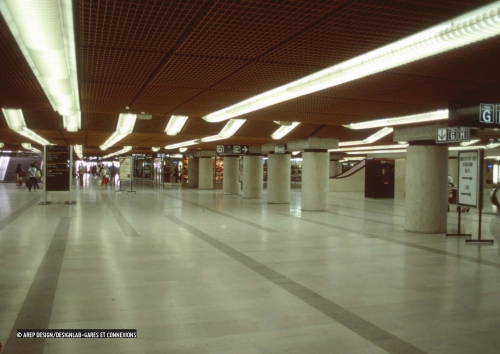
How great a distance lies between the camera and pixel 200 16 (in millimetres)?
3945

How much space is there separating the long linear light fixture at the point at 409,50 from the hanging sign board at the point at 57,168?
42.4 ft

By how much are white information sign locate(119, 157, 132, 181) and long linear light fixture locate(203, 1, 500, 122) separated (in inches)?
823

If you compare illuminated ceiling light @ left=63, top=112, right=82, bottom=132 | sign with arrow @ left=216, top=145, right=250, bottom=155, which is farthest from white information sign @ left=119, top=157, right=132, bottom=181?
illuminated ceiling light @ left=63, top=112, right=82, bottom=132

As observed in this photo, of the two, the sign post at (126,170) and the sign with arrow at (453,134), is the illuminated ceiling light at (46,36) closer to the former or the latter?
the sign with arrow at (453,134)

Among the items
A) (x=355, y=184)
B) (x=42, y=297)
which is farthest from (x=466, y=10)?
(x=355, y=184)

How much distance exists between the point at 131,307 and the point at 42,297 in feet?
3.89

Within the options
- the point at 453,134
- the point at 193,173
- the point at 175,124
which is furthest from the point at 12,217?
the point at 193,173

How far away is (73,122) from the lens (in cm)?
1336

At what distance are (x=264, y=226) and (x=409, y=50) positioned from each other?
812cm

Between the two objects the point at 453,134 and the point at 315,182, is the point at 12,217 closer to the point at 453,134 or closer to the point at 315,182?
the point at 315,182

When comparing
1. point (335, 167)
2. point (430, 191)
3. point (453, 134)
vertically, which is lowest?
point (430, 191)

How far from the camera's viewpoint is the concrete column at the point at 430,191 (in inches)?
460

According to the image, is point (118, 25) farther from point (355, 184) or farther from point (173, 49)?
point (355, 184)

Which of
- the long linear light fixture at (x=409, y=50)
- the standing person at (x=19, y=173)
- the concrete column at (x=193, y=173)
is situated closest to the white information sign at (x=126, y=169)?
the standing person at (x=19, y=173)
